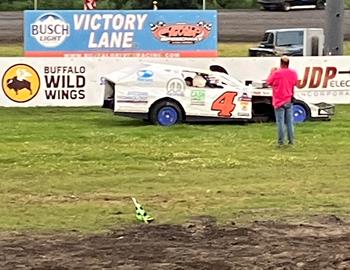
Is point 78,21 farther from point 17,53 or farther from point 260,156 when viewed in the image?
point 260,156

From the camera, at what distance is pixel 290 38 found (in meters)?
40.1

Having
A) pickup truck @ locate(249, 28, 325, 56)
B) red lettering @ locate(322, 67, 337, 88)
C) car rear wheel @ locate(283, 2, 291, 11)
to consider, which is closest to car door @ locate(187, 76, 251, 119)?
red lettering @ locate(322, 67, 337, 88)

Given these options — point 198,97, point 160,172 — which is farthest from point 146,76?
point 160,172

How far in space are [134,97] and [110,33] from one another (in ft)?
32.8

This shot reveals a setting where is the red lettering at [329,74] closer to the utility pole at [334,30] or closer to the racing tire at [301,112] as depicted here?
the racing tire at [301,112]

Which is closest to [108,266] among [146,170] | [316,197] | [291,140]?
[316,197]

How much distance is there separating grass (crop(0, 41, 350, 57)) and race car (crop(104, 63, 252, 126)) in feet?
53.9

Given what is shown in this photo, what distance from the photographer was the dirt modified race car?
79.1ft

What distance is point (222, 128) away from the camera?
24.2 meters

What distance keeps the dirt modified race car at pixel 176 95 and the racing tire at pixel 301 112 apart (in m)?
0.88

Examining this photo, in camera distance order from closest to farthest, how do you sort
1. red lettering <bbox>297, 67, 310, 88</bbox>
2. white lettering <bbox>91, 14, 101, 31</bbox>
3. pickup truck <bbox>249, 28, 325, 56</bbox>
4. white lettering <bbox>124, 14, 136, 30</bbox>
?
1. red lettering <bbox>297, 67, 310, 88</bbox>
2. white lettering <bbox>91, 14, 101, 31</bbox>
3. white lettering <bbox>124, 14, 136, 30</bbox>
4. pickup truck <bbox>249, 28, 325, 56</bbox>

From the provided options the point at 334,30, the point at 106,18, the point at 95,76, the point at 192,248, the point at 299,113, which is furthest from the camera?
the point at 106,18

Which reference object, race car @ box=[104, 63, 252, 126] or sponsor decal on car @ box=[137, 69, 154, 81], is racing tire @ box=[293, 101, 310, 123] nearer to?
race car @ box=[104, 63, 252, 126]

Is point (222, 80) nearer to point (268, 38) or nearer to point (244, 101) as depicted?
point (244, 101)
